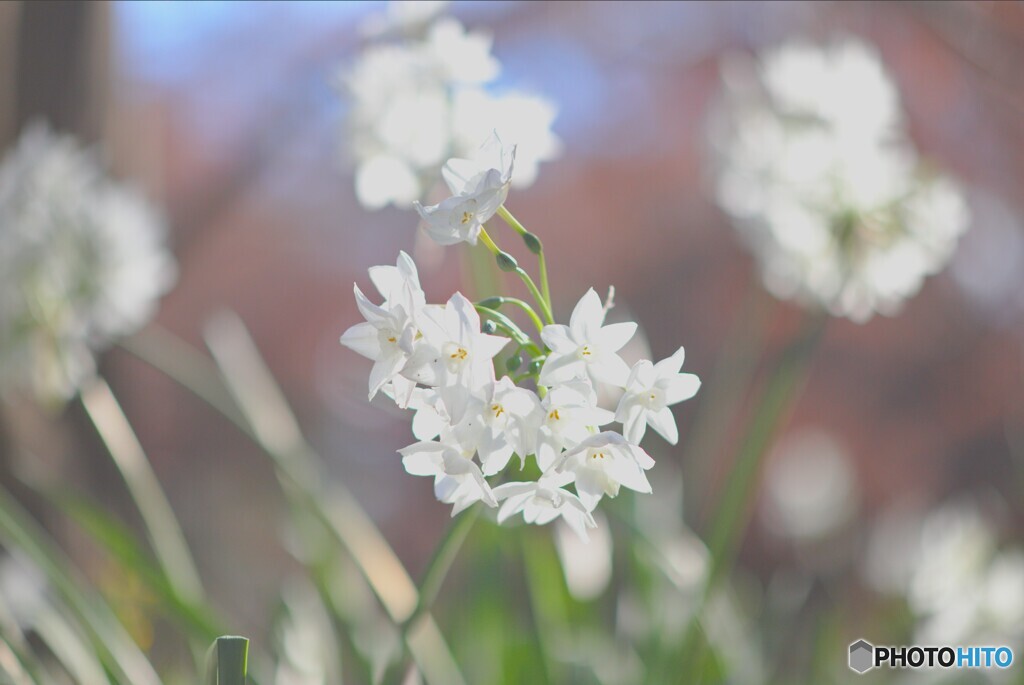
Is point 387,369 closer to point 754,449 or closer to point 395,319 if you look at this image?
point 395,319

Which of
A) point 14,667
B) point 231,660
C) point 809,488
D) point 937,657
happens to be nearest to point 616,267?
point 809,488

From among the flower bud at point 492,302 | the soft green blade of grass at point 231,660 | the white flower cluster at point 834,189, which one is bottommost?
the soft green blade of grass at point 231,660

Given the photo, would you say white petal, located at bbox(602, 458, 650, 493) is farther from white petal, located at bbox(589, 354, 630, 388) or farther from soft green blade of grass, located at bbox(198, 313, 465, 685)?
soft green blade of grass, located at bbox(198, 313, 465, 685)

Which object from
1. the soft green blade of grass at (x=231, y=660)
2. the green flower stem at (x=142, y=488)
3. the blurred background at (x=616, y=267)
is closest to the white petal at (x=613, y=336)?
the soft green blade of grass at (x=231, y=660)

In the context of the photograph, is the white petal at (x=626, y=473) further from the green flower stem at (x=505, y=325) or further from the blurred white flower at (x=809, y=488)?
the blurred white flower at (x=809, y=488)

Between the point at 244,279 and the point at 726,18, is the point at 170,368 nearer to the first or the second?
the point at 244,279

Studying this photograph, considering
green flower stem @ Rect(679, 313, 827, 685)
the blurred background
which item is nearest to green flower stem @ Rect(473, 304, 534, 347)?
green flower stem @ Rect(679, 313, 827, 685)
